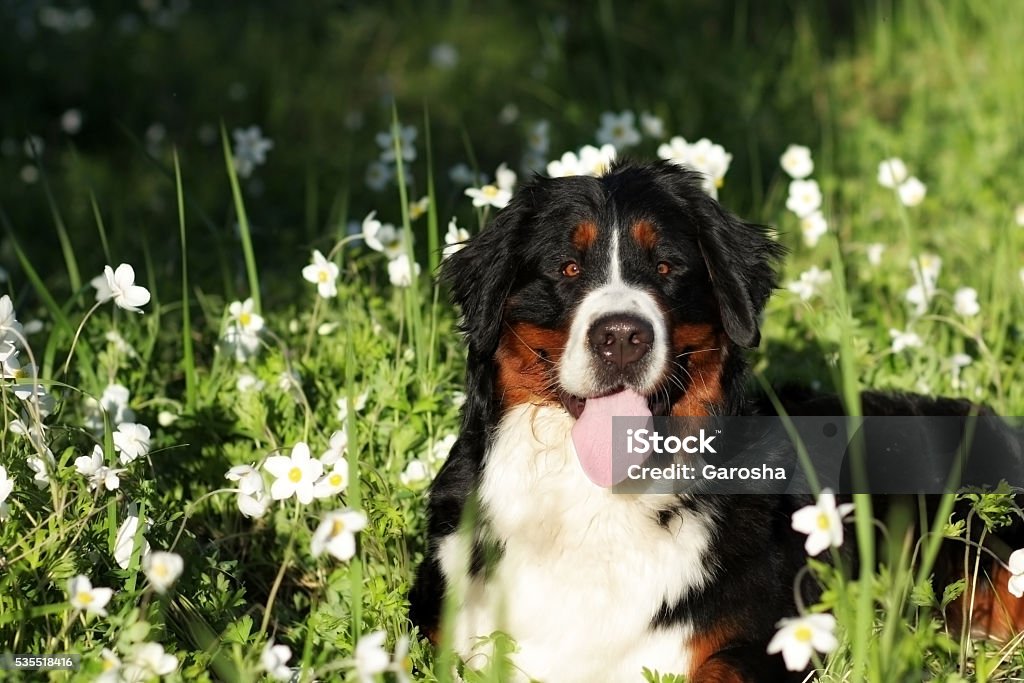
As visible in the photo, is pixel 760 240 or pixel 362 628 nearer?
pixel 362 628

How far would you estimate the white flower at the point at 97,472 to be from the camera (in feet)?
10.6

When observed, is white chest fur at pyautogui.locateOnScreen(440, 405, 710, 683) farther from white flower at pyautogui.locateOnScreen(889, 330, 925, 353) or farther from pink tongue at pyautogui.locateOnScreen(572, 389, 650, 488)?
white flower at pyautogui.locateOnScreen(889, 330, 925, 353)

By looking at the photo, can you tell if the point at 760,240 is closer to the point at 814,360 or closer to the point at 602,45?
the point at 814,360

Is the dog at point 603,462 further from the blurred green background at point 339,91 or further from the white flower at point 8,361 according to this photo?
the blurred green background at point 339,91

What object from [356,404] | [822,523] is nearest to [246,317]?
[356,404]

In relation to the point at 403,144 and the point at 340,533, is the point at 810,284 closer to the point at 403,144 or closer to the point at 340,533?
the point at 403,144

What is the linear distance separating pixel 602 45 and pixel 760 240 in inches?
213

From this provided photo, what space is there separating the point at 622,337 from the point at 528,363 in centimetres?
37

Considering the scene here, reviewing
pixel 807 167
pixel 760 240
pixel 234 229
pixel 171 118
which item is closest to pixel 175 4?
pixel 171 118

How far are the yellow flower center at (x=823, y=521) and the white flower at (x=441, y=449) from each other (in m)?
1.77

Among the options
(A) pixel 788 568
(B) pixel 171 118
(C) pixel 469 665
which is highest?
(B) pixel 171 118

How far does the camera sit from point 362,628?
3.33m

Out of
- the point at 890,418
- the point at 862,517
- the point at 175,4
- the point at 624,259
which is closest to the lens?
the point at 862,517

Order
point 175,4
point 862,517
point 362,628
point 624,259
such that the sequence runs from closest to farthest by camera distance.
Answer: point 862,517, point 362,628, point 624,259, point 175,4
